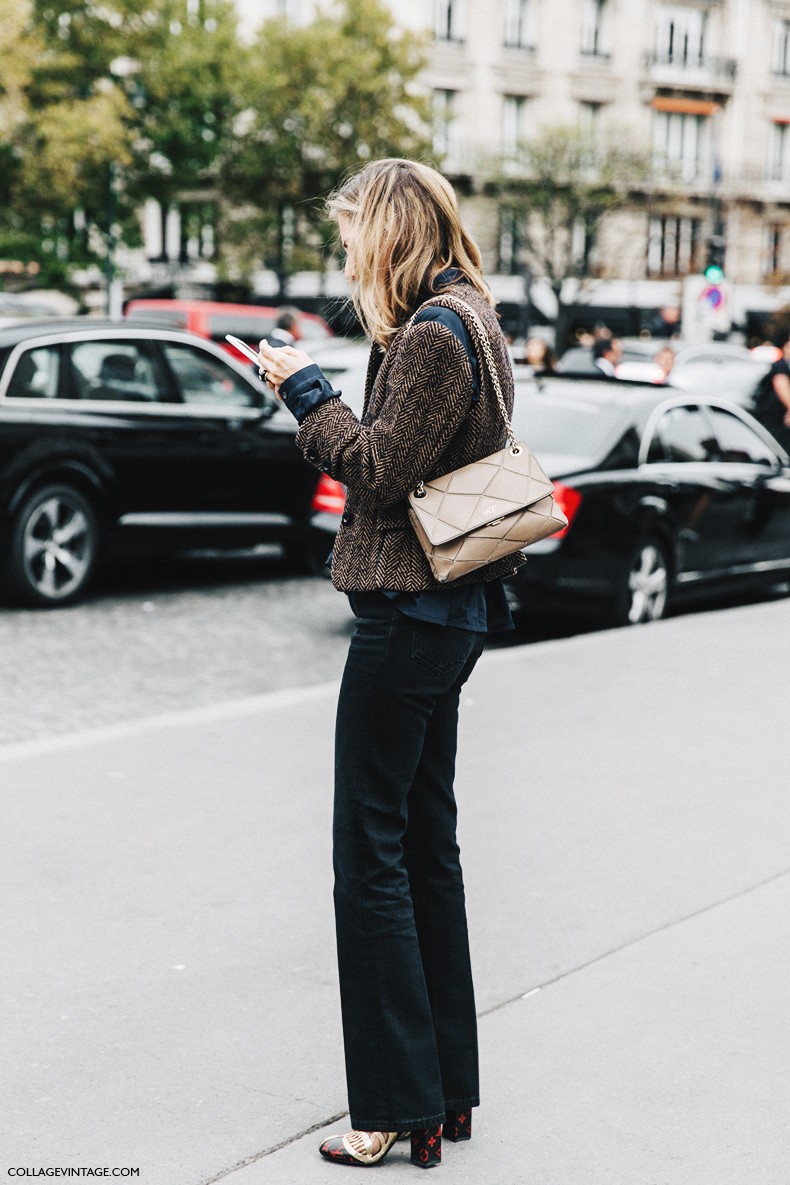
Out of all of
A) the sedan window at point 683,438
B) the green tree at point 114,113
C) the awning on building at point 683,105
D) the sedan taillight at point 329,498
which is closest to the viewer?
the sedan taillight at point 329,498

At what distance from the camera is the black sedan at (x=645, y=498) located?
8891 mm

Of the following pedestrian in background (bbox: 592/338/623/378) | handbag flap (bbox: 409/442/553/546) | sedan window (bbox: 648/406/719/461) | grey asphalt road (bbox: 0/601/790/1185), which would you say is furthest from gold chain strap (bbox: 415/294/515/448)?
pedestrian in background (bbox: 592/338/623/378)

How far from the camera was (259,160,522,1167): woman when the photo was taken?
2799mm

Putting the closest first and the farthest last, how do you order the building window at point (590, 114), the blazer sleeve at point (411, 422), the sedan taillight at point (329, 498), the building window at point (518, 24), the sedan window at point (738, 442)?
the blazer sleeve at point (411, 422), the sedan taillight at point (329, 498), the sedan window at point (738, 442), the building window at point (590, 114), the building window at point (518, 24)

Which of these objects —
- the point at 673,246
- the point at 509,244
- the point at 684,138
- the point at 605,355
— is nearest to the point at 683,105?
the point at 684,138

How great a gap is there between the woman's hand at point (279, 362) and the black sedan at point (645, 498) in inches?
224

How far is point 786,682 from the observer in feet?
25.3

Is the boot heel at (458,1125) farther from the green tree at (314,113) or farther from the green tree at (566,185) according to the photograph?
the green tree at (566,185)

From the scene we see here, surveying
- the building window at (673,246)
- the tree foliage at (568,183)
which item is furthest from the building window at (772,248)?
the tree foliage at (568,183)

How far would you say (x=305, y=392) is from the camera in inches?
113

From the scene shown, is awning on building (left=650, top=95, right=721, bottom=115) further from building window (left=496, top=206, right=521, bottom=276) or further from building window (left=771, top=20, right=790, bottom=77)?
building window (left=496, top=206, right=521, bottom=276)

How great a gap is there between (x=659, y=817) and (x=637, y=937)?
1165 millimetres

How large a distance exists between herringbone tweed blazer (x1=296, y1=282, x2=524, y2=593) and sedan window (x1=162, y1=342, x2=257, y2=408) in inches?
290

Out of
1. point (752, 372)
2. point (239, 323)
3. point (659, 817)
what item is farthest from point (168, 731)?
point (239, 323)
